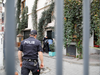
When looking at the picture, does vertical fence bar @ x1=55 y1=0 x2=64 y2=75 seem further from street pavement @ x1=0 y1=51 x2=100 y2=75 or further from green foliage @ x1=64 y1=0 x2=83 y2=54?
green foliage @ x1=64 y1=0 x2=83 y2=54

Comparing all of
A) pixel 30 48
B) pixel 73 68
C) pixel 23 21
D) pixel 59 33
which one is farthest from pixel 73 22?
pixel 23 21

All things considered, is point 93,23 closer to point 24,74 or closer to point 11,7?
point 24,74

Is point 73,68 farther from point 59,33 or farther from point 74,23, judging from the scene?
point 59,33

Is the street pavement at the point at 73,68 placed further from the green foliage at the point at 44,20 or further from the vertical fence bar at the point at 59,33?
the green foliage at the point at 44,20

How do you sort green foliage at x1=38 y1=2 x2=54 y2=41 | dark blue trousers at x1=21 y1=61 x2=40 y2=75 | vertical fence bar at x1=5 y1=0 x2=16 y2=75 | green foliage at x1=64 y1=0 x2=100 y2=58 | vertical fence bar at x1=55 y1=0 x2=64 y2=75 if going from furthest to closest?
green foliage at x1=38 y1=2 x2=54 y2=41 < green foliage at x1=64 y1=0 x2=100 y2=58 < dark blue trousers at x1=21 y1=61 x2=40 y2=75 < vertical fence bar at x1=55 y1=0 x2=64 y2=75 < vertical fence bar at x1=5 y1=0 x2=16 y2=75

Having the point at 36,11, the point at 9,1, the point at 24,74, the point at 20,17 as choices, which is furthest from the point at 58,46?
the point at 20,17

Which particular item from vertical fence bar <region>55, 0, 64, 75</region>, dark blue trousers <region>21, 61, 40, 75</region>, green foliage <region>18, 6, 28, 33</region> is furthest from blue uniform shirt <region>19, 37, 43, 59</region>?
green foliage <region>18, 6, 28, 33</region>

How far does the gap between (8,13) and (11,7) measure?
34 mm

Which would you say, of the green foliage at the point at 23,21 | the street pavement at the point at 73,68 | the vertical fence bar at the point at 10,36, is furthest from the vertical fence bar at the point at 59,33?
the green foliage at the point at 23,21

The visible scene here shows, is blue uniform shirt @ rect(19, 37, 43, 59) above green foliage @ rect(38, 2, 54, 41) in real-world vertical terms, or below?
below

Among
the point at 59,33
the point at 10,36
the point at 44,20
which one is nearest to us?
the point at 10,36

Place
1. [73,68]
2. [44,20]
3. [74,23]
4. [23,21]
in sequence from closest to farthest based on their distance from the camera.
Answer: [73,68]
[74,23]
[44,20]
[23,21]

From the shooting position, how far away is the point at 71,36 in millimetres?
6352

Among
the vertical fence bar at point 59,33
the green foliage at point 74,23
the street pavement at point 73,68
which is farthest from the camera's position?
the green foliage at point 74,23
